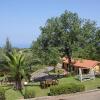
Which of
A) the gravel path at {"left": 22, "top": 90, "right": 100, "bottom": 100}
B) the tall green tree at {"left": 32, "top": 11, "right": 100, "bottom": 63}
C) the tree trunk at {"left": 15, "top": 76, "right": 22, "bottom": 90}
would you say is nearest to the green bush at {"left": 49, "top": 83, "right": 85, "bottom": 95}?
the gravel path at {"left": 22, "top": 90, "right": 100, "bottom": 100}

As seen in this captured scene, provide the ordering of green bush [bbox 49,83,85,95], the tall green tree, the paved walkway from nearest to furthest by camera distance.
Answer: the paved walkway < green bush [bbox 49,83,85,95] < the tall green tree

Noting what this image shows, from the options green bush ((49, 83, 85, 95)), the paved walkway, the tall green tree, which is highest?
the tall green tree

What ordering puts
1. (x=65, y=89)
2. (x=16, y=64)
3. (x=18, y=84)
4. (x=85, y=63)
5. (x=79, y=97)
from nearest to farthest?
(x=79, y=97) → (x=65, y=89) → (x=16, y=64) → (x=18, y=84) → (x=85, y=63)

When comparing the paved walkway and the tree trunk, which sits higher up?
the tree trunk

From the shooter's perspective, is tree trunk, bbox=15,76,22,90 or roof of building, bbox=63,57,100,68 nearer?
tree trunk, bbox=15,76,22,90

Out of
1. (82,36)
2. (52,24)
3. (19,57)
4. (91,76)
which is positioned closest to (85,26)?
(82,36)

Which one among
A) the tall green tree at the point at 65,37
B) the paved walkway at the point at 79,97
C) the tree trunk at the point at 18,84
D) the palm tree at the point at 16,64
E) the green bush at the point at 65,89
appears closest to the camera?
the paved walkway at the point at 79,97

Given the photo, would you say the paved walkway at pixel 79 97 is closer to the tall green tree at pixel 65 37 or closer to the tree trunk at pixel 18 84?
the tree trunk at pixel 18 84

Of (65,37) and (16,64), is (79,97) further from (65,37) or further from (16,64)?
(65,37)

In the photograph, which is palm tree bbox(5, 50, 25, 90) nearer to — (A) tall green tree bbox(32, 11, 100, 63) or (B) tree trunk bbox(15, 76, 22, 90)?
(B) tree trunk bbox(15, 76, 22, 90)

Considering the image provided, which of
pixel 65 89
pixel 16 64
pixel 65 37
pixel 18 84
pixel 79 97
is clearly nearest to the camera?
pixel 79 97

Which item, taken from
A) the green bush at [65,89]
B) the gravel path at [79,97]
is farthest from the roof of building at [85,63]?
the gravel path at [79,97]

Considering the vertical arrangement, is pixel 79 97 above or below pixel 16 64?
below

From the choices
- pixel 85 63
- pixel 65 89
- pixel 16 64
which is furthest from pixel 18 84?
pixel 85 63
